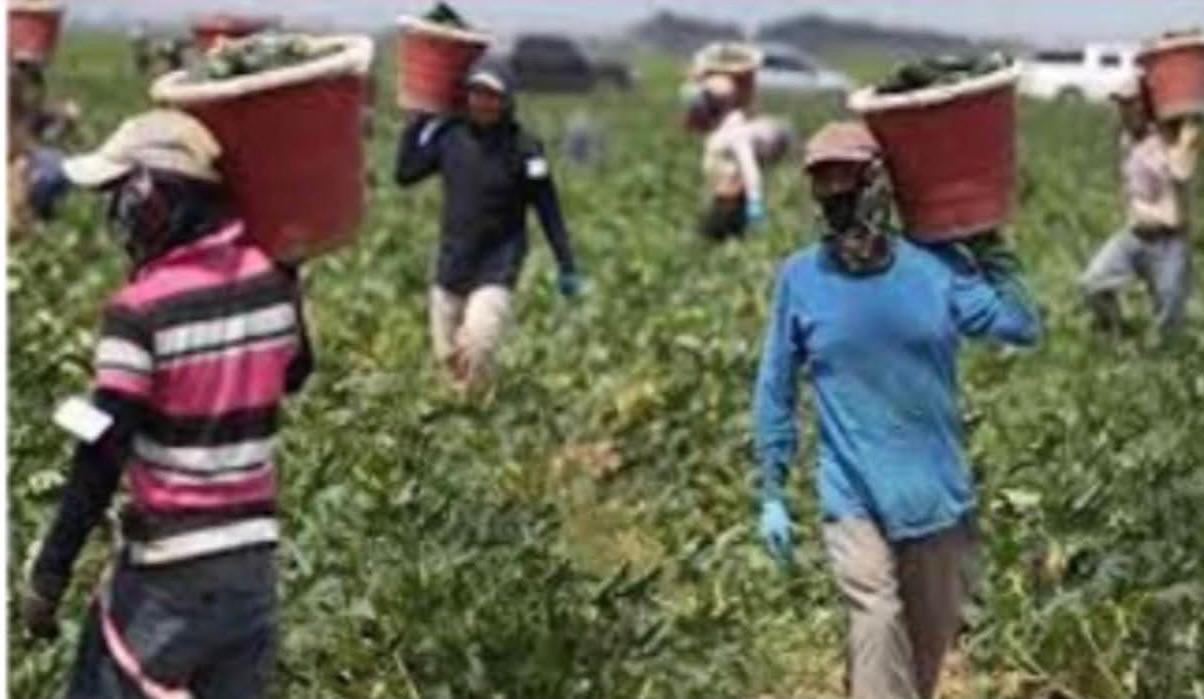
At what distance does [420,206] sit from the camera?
21828mm

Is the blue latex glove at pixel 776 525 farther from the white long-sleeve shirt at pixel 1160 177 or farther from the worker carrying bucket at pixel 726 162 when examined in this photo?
the worker carrying bucket at pixel 726 162

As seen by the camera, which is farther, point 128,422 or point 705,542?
point 705,542

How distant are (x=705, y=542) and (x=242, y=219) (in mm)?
3203

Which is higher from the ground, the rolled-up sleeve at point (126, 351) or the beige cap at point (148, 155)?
the beige cap at point (148, 155)

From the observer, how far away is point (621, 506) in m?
10.1

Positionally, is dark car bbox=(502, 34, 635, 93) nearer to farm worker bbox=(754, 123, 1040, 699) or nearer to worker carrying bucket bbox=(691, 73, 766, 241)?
worker carrying bucket bbox=(691, 73, 766, 241)

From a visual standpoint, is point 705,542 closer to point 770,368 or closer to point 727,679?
point 727,679

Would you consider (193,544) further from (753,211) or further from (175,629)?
(753,211)

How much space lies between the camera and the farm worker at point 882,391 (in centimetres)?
659

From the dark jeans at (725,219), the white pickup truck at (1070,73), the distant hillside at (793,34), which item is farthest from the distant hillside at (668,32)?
the dark jeans at (725,219)

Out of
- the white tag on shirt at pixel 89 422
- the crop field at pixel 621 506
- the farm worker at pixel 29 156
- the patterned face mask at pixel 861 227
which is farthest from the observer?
the farm worker at pixel 29 156

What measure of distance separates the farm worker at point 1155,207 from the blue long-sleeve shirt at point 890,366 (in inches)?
231

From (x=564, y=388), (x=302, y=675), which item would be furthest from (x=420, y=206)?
(x=302, y=675)

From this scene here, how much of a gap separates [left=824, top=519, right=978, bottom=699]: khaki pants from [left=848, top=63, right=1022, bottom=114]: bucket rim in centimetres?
85
